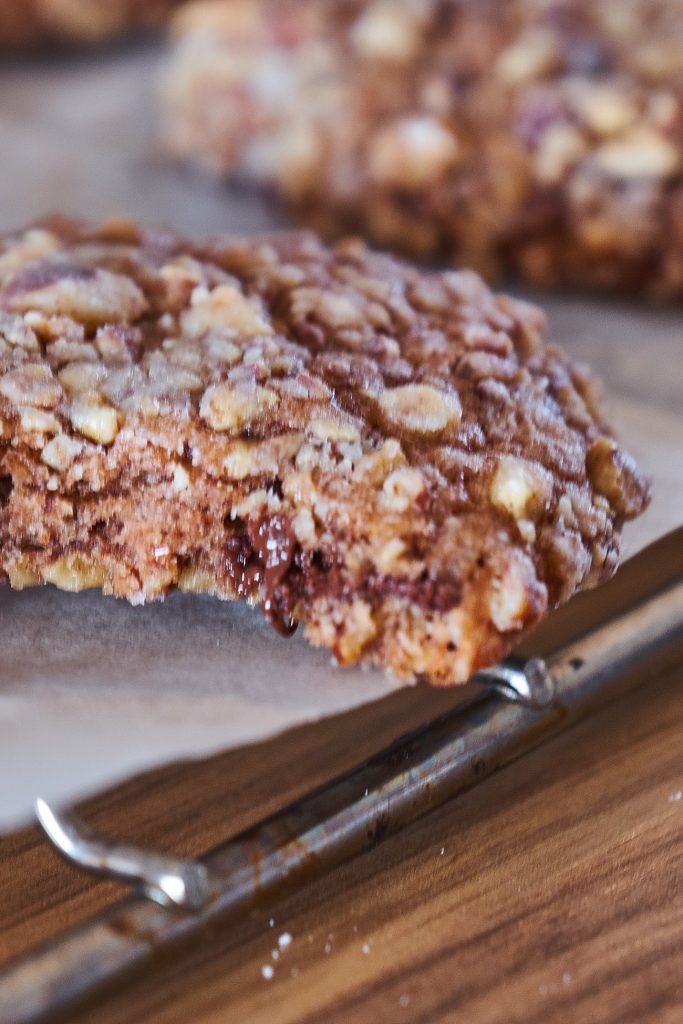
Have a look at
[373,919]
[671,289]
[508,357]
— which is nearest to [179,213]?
[671,289]

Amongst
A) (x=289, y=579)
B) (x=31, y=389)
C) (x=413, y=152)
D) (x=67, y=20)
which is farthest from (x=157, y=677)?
(x=67, y=20)

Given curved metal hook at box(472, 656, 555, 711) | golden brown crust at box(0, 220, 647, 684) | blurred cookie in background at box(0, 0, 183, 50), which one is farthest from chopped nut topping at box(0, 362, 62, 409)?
blurred cookie in background at box(0, 0, 183, 50)

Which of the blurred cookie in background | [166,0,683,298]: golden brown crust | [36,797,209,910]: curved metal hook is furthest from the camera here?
the blurred cookie in background

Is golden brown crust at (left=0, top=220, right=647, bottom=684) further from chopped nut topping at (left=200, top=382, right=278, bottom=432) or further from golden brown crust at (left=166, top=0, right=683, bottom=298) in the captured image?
golden brown crust at (left=166, top=0, right=683, bottom=298)

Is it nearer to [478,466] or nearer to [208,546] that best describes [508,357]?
[478,466]

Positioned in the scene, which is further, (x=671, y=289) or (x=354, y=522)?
(x=671, y=289)

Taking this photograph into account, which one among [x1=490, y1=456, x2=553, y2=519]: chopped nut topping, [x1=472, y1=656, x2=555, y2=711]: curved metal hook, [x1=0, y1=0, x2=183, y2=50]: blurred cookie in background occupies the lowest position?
[x1=472, y1=656, x2=555, y2=711]: curved metal hook

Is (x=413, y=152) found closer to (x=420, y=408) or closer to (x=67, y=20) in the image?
(x=420, y=408)
